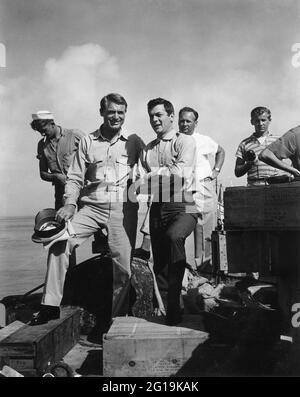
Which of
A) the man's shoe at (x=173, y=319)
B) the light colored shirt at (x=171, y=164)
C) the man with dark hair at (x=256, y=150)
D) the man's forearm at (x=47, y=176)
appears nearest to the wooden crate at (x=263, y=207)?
the light colored shirt at (x=171, y=164)

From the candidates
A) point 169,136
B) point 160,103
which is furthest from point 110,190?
point 160,103

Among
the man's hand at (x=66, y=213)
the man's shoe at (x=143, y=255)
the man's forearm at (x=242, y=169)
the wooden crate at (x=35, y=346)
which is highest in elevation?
the man's forearm at (x=242, y=169)

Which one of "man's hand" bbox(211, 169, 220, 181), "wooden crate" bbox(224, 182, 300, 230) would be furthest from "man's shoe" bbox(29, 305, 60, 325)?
"man's hand" bbox(211, 169, 220, 181)

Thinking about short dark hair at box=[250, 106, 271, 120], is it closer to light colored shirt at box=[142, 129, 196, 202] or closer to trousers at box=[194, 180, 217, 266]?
trousers at box=[194, 180, 217, 266]

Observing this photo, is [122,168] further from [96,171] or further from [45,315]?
[45,315]

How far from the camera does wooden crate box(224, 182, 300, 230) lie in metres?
3.22

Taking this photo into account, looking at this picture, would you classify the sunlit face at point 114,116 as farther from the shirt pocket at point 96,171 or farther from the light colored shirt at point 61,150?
the light colored shirt at point 61,150

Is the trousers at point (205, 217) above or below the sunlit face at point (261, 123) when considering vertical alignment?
below

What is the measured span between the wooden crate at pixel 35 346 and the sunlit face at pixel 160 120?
205 centimetres

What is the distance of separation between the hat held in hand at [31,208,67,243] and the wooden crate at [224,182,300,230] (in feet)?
5.39

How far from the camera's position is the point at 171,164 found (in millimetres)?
4285

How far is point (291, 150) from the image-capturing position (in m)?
3.91

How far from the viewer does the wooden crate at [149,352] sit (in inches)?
140
